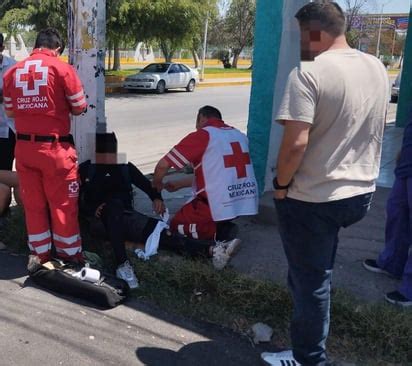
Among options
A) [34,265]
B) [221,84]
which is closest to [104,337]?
[34,265]

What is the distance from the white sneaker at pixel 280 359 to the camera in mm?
2902

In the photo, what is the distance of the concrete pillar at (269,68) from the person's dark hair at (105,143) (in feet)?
4.50

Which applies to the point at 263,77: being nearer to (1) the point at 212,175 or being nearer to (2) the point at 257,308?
(1) the point at 212,175

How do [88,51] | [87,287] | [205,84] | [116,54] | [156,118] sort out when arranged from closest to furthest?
[87,287], [88,51], [156,118], [116,54], [205,84]

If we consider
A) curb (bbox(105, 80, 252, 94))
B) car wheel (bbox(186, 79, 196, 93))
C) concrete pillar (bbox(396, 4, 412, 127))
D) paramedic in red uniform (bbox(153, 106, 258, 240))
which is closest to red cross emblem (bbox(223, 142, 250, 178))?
paramedic in red uniform (bbox(153, 106, 258, 240))

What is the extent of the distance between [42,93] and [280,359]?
239 cm

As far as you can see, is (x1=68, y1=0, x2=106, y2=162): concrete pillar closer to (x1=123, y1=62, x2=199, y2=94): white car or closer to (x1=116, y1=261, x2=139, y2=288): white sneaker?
(x1=116, y1=261, x2=139, y2=288): white sneaker

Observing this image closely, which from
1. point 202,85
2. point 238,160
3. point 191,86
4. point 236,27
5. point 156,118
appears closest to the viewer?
point 238,160

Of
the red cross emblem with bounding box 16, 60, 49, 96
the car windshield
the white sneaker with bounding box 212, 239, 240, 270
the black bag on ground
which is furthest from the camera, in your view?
the car windshield

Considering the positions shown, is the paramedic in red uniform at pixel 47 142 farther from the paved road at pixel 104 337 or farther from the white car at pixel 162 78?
the white car at pixel 162 78

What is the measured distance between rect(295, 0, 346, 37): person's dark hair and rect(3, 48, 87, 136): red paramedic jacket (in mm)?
1960

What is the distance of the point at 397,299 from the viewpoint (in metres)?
3.48

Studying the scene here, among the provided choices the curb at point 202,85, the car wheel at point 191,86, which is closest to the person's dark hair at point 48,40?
the curb at point 202,85

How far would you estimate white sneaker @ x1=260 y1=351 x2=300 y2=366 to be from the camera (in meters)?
2.90
